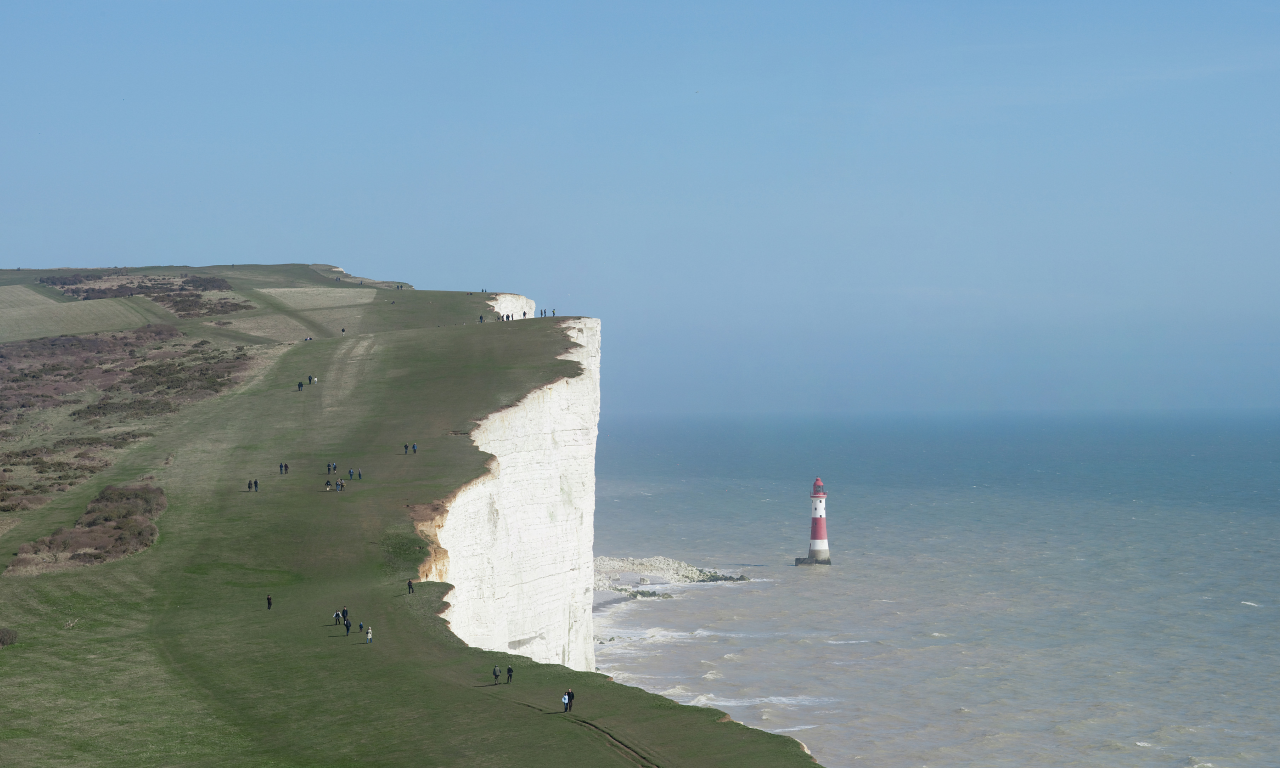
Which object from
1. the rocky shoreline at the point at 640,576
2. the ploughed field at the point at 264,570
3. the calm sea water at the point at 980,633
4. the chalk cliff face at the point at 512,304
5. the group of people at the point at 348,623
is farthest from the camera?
the chalk cliff face at the point at 512,304

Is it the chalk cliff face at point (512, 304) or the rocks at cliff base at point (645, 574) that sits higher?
the chalk cliff face at point (512, 304)

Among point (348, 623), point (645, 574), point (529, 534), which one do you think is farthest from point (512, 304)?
point (348, 623)

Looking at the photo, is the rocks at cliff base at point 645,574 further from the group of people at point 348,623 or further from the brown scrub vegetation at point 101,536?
the group of people at point 348,623

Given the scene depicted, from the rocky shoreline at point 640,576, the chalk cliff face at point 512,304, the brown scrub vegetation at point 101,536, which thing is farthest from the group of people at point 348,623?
the chalk cliff face at point 512,304

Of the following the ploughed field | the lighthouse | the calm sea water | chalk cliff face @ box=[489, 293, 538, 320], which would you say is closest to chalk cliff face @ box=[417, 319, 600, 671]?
the ploughed field

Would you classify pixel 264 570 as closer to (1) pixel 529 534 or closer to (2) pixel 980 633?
(1) pixel 529 534

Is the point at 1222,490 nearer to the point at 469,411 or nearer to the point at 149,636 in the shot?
the point at 469,411
